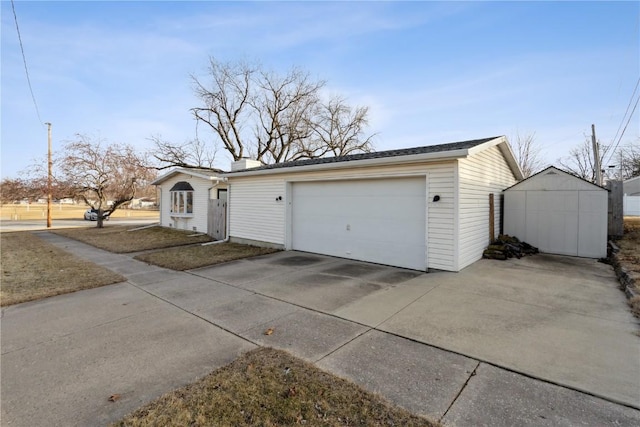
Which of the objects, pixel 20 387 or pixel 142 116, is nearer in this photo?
pixel 20 387

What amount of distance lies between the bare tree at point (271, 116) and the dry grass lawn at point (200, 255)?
16.5m

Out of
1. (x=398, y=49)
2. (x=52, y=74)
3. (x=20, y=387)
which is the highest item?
(x=398, y=49)

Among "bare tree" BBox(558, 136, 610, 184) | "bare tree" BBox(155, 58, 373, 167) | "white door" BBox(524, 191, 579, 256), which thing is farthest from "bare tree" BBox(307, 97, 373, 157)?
"bare tree" BBox(558, 136, 610, 184)

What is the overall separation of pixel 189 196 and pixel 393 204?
11.8 meters

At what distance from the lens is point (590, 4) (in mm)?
8594

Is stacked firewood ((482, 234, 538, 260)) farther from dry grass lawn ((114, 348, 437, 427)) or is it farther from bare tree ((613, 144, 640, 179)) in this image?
bare tree ((613, 144, 640, 179))

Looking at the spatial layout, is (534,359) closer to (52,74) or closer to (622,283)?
(622,283)

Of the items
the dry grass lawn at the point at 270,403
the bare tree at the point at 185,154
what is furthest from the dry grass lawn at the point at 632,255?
the bare tree at the point at 185,154

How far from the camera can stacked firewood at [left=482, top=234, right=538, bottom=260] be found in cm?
785

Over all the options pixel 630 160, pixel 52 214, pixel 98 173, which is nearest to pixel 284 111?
pixel 98 173

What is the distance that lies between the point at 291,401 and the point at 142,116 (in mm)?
16715

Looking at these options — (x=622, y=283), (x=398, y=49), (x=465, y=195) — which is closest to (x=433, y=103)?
(x=398, y=49)

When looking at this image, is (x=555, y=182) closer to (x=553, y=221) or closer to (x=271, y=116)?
(x=553, y=221)

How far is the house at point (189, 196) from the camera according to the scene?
1409cm
